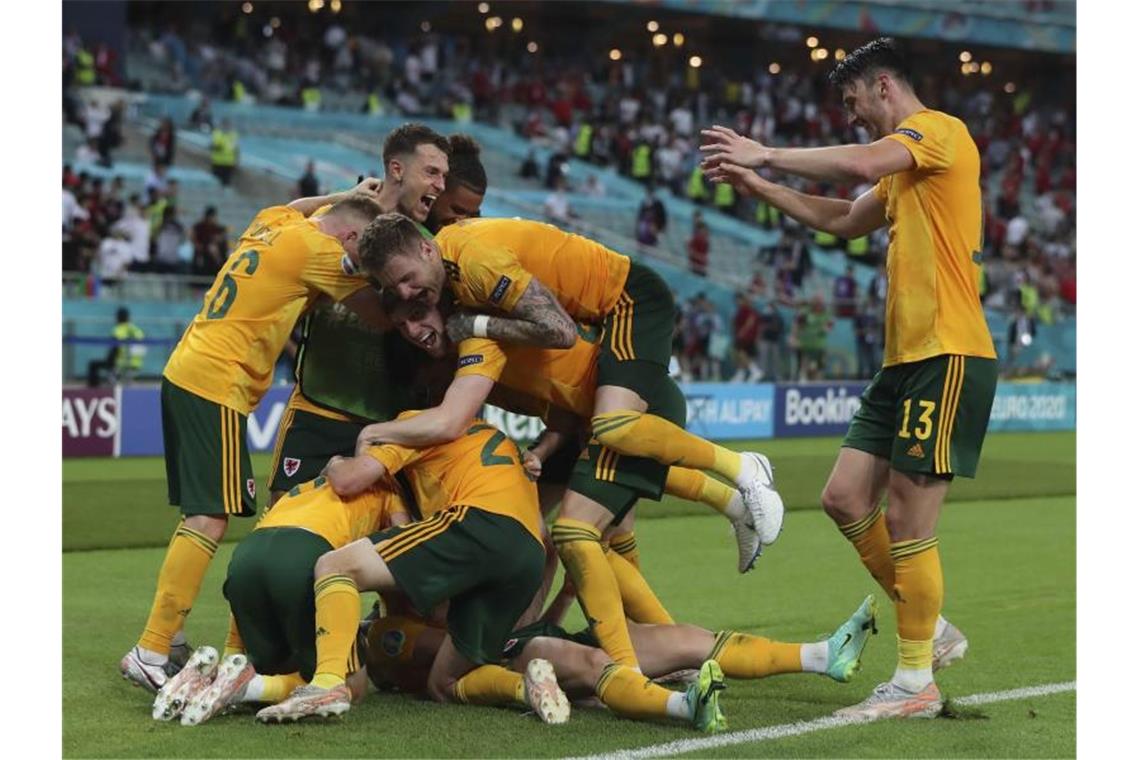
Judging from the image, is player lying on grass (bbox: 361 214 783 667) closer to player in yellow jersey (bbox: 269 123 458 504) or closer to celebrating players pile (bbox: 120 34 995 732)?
celebrating players pile (bbox: 120 34 995 732)

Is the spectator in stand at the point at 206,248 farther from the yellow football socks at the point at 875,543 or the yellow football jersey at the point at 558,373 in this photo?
the yellow football socks at the point at 875,543

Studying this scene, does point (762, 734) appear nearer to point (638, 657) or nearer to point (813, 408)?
point (638, 657)

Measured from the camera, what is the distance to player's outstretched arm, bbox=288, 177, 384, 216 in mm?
7273

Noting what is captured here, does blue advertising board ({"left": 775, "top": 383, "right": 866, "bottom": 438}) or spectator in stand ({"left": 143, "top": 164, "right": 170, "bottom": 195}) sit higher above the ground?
spectator in stand ({"left": 143, "top": 164, "right": 170, "bottom": 195})

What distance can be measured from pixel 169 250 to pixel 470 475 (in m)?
17.6

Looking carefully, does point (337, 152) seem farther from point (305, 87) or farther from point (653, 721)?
point (653, 721)

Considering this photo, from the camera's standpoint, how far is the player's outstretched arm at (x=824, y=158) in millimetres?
5914

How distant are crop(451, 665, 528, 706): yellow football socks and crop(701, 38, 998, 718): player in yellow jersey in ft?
4.30

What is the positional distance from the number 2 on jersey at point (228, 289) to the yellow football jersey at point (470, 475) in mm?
1146

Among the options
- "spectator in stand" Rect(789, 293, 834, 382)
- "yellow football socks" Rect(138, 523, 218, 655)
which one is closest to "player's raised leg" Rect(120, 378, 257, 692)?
"yellow football socks" Rect(138, 523, 218, 655)

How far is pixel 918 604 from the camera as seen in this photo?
6.23 meters

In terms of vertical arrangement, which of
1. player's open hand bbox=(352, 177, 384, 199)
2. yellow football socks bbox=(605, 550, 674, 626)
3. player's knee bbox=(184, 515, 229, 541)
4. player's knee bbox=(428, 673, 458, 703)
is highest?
player's open hand bbox=(352, 177, 384, 199)

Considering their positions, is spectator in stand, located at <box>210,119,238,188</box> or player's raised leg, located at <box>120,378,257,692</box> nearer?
player's raised leg, located at <box>120,378,257,692</box>

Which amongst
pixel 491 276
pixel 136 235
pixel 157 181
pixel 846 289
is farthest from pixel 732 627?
pixel 846 289
